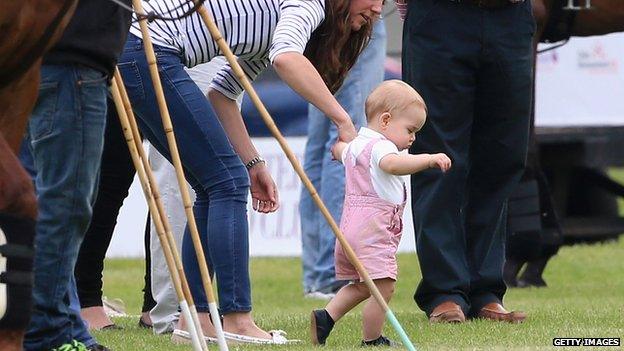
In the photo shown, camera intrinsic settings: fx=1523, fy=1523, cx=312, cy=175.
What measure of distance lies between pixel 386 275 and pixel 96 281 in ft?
6.20

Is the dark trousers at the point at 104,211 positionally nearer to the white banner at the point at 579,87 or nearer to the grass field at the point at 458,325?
the grass field at the point at 458,325

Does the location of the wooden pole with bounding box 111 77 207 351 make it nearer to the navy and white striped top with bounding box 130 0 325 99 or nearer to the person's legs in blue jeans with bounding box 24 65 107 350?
the person's legs in blue jeans with bounding box 24 65 107 350

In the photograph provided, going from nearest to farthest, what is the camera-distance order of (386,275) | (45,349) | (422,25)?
1. (45,349)
2. (386,275)
3. (422,25)

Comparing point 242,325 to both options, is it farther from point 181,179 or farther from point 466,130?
point 466,130

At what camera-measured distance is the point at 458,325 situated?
21.7 feet

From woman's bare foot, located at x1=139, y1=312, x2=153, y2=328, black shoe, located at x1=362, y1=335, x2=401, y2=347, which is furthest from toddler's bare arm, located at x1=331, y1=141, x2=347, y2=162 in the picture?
woman's bare foot, located at x1=139, y1=312, x2=153, y2=328

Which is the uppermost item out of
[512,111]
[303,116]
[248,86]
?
[248,86]

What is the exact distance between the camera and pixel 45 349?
16.4ft

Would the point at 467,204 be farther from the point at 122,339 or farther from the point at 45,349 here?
the point at 45,349

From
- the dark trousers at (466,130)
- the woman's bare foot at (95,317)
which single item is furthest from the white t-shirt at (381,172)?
the woman's bare foot at (95,317)

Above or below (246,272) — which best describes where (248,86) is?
above

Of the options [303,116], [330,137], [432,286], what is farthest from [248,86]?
[303,116]

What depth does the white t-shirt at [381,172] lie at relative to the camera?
5.64 meters

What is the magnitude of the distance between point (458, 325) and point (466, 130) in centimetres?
94
